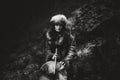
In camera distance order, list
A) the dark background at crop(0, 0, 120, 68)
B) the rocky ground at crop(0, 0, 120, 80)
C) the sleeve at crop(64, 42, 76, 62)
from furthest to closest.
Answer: the dark background at crop(0, 0, 120, 68)
the rocky ground at crop(0, 0, 120, 80)
the sleeve at crop(64, 42, 76, 62)

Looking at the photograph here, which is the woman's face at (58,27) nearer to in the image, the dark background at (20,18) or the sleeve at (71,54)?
the sleeve at (71,54)

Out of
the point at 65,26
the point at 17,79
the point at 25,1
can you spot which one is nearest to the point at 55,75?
the point at 65,26

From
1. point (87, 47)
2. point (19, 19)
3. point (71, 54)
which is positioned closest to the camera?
point (71, 54)

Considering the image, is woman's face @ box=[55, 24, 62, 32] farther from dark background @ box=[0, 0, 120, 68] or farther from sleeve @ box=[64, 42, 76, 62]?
dark background @ box=[0, 0, 120, 68]

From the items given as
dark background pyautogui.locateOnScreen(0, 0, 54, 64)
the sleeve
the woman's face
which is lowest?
the sleeve

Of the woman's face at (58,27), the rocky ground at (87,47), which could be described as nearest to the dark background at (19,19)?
the rocky ground at (87,47)

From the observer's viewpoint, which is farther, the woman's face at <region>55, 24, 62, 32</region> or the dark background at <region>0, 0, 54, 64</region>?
the dark background at <region>0, 0, 54, 64</region>

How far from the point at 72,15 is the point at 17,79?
2.41m

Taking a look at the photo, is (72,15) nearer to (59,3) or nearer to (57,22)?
(59,3)

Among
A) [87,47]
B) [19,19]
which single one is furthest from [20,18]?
[87,47]

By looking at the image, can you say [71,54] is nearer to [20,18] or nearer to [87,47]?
[87,47]

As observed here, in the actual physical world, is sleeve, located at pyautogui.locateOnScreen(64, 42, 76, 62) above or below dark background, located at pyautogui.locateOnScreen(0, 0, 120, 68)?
below

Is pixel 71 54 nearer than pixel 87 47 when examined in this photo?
Yes

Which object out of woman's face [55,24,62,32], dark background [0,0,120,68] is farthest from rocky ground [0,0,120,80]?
woman's face [55,24,62,32]
